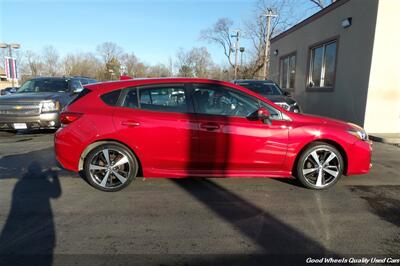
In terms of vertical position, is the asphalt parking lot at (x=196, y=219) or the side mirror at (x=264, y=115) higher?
the side mirror at (x=264, y=115)

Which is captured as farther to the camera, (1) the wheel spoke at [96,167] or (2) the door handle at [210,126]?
(1) the wheel spoke at [96,167]

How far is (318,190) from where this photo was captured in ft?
15.5

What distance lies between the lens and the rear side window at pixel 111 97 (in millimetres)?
4569

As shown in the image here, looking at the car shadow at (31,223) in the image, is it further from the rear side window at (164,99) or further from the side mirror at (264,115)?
the side mirror at (264,115)

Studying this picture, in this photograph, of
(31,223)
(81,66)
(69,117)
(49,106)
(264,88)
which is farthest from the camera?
(81,66)

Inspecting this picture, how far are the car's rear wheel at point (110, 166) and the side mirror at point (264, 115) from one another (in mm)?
1926

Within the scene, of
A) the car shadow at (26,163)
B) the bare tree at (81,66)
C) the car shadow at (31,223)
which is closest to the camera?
the car shadow at (31,223)

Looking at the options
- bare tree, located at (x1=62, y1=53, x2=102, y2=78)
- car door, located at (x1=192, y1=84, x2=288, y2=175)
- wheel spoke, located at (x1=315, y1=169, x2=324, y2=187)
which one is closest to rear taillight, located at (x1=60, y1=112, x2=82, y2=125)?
car door, located at (x1=192, y1=84, x2=288, y2=175)

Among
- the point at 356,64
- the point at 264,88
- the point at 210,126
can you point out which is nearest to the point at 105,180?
the point at 210,126

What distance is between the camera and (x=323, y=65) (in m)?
13.0

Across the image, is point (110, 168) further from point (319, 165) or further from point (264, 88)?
point (264, 88)

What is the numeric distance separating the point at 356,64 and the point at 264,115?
24.8 feet

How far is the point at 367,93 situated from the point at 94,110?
8501mm

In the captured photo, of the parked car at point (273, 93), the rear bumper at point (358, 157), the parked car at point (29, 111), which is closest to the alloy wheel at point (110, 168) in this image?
the rear bumper at point (358, 157)
